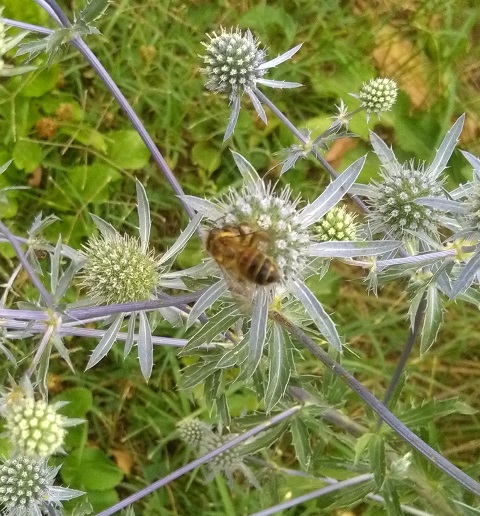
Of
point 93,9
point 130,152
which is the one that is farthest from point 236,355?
point 130,152

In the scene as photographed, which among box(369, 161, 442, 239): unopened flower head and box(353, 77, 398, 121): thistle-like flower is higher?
box(353, 77, 398, 121): thistle-like flower

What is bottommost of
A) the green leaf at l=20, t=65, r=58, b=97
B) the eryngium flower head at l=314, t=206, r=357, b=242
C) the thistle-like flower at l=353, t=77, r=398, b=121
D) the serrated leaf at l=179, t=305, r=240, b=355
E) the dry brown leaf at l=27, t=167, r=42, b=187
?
the serrated leaf at l=179, t=305, r=240, b=355

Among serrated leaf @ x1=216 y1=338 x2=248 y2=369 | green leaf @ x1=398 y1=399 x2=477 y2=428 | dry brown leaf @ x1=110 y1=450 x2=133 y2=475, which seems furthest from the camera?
dry brown leaf @ x1=110 y1=450 x2=133 y2=475

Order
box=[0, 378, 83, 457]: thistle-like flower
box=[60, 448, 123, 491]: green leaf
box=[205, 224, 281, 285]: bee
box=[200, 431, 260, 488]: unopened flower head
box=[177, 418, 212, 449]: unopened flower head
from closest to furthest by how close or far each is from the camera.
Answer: box=[205, 224, 281, 285]: bee, box=[0, 378, 83, 457]: thistle-like flower, box=[200, 431, 260, 488]: unopened flower head, box=[177, 418, 212, 449]: unopened flower head, box=[60, 448, 123, 491]: green leaf

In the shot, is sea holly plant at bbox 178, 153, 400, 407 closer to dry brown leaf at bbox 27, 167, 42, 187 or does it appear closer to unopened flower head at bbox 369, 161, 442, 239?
unopened flower head at bbox 369, 161, 442, 239

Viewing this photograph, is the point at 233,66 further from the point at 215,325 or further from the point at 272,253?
the point at 215,325

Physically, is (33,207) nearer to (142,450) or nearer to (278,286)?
(142,450)

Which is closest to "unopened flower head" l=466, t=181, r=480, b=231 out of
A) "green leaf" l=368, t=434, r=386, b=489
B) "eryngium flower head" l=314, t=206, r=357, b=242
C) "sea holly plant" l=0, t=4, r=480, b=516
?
"sea holly plant" l=0, t=4, r=480, b=516

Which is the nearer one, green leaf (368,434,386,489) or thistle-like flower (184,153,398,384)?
thistle-like flower (184,153,398,384)

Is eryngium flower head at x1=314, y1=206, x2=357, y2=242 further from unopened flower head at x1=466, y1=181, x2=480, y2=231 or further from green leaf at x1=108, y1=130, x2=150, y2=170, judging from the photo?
green leaf at x1=108, y1=130, x2=150, y2=170
